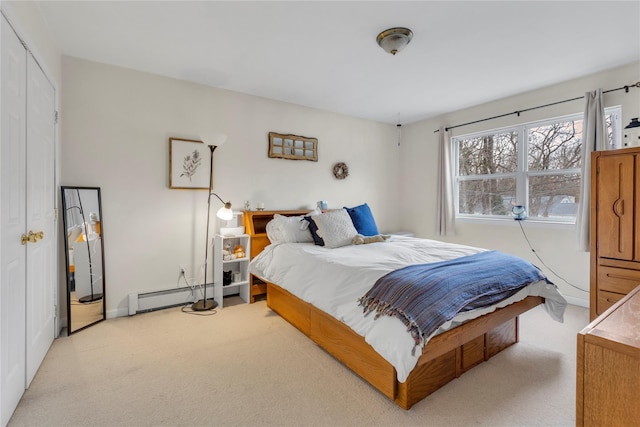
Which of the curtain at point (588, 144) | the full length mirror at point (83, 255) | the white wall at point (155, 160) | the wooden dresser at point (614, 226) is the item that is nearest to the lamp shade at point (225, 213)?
the white wall at point (155, 160)

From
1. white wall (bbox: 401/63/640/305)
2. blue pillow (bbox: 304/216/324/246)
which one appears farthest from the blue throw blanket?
white wall (bbox: 401/63/640/305)

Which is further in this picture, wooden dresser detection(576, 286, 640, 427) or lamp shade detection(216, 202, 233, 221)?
lamp shade detection(216, 202, 233, 221)

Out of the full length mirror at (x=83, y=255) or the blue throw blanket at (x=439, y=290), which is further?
the full length mirror at (x=83, y=255)

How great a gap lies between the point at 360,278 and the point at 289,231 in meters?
1.33

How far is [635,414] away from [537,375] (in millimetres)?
1317

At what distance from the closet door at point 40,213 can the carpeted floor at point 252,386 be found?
222mm

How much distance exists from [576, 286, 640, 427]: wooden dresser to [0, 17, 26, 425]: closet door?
2399mm

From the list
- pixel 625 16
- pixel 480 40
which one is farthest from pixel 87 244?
pixel 625 16

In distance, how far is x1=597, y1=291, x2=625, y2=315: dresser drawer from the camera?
8.16ft

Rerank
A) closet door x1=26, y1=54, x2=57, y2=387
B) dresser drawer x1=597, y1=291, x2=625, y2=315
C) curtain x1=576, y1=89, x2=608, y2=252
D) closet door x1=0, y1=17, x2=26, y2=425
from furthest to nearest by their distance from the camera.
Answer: curtain x1=576, y1=89, x2=608, y2=252 → dresser drawer x1=597, y1=291, x2=625, y2=315 → closet door x1=26, y1=54, x2=57, y2=387 → closet door x1=0, y1=17, x2=26, y2=425

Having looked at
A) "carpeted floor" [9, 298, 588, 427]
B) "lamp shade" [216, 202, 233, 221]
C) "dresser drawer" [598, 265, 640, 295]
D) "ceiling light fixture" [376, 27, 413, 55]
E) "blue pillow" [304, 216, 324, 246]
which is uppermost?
"ceiling light fixture" [376, 27, 413, 55]

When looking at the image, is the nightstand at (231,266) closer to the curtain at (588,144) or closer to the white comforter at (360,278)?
the white comforter at (360,278)

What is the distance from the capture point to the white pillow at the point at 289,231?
3141 millimetres

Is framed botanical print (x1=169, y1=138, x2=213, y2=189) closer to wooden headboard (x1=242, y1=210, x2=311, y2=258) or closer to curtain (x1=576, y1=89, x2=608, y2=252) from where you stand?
wooden headboard (x1=242, y1=210, x2=311, y2=258)
